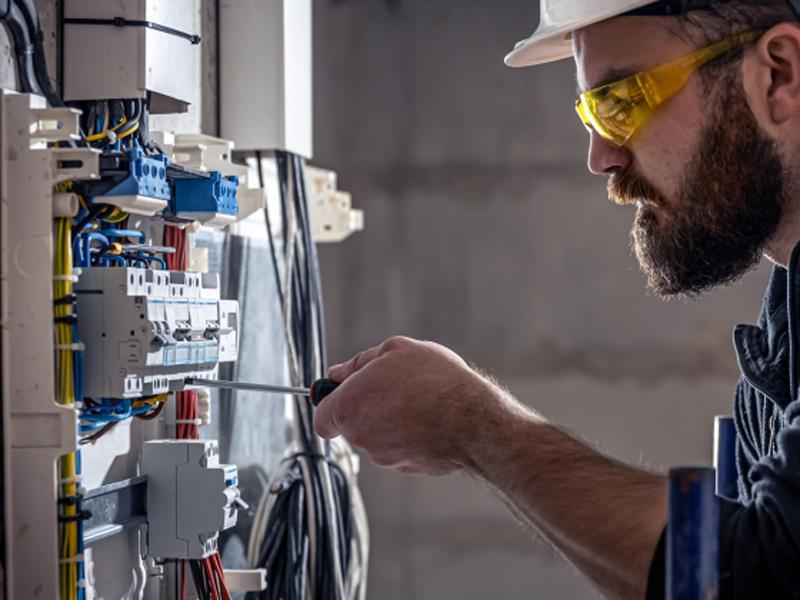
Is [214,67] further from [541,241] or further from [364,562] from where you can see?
[541,241]

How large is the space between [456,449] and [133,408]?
0.44 m

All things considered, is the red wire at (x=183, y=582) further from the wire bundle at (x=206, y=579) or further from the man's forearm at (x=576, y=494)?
the man's forearm at (x=576, y=494)

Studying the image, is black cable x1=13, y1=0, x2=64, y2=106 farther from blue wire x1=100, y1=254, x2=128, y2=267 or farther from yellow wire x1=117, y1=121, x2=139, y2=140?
blue wire x1=100, y1=254, x2=128, y2=267

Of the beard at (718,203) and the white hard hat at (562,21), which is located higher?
the white hard hat at (562,21)

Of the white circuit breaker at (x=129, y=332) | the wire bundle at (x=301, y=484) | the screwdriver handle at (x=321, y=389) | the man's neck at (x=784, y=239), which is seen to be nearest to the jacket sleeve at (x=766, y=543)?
the man's neck at (x=784, y=239)

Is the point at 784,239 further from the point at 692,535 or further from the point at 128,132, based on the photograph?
the point at 128,132

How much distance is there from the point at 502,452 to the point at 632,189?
40 cm

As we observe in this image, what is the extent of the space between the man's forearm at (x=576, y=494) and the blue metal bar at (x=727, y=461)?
501 mm

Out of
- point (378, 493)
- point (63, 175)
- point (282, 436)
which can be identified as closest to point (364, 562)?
point (282, 436)

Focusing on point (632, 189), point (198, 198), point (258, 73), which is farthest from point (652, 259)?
point (258, 73)

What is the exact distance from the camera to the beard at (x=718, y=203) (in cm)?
116

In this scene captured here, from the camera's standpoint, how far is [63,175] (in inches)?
43.5

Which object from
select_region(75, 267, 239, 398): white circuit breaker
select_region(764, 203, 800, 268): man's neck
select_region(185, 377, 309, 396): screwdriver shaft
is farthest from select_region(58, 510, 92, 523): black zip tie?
select_region(764, 203, 800, 268): man's neck

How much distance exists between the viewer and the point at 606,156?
1.27 m
